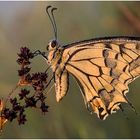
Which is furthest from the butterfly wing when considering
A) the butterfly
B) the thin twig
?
the thin twig

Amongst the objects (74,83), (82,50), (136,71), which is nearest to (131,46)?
(136,71)

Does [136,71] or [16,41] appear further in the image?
[16,41]

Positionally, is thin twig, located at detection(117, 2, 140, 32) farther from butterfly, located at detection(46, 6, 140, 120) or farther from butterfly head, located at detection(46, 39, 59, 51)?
butterfly head, located at detection(46, 39, 59, 51)

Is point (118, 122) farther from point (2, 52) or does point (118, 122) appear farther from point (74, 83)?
point (2, 52)

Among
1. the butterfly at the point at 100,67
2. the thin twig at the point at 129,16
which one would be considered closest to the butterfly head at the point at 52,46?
the butterfly at the point at 100,67

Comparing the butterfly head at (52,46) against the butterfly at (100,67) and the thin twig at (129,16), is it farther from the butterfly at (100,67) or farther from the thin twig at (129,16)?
the thin twig at (129,16)

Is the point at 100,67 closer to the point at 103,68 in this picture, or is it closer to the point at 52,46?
the point at 103,68
